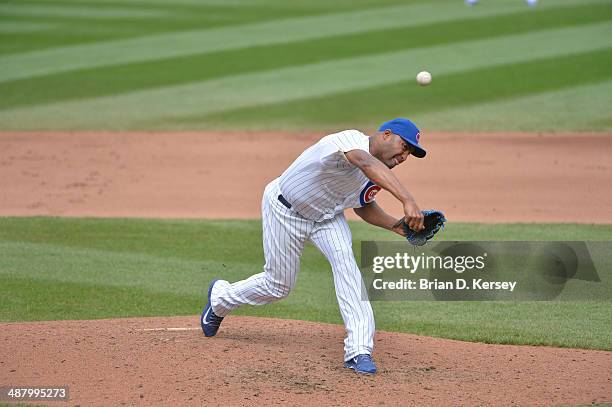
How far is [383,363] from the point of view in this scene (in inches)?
249

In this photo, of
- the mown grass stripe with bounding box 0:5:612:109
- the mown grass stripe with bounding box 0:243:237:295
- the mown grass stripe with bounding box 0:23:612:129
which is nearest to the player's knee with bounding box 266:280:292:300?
the mown grass stripe with bounding box 0:243:237:295

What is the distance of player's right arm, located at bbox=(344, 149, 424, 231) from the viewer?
213 inches

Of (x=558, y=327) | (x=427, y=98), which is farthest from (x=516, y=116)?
(x=558, y=327)

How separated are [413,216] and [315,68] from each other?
1330 cm

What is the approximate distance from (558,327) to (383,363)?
1.77 meters

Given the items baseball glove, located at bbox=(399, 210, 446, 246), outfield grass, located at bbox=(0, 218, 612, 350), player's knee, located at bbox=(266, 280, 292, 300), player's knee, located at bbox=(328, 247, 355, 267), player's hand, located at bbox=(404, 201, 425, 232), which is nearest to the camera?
player's hand, located at bbox=(404, 201, 425, 232)

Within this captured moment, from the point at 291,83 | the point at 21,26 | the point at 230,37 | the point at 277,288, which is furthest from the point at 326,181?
the point at 21,26

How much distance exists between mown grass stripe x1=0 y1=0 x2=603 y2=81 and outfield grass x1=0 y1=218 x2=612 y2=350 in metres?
9.14

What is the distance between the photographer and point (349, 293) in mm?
6078

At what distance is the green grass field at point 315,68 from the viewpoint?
52.4ft

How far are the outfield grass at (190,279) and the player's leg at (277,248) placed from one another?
1.34m

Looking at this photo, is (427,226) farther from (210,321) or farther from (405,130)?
(210,321)

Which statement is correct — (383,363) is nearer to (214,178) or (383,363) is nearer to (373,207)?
(373,207)

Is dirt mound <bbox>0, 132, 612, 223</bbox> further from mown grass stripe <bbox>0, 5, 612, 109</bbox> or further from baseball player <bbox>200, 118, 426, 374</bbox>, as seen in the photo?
baseball player <bbox>200, 118, 426, 374</bbox>
